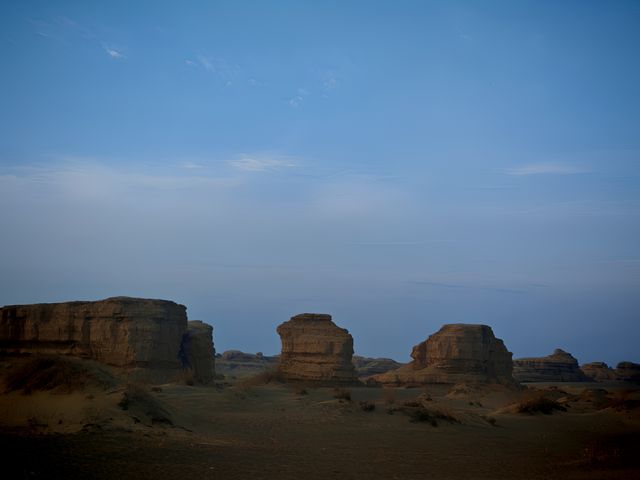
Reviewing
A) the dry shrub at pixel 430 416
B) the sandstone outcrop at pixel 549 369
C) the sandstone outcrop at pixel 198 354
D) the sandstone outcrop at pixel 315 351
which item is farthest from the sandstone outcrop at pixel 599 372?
the dry shrub at pixel 430 416

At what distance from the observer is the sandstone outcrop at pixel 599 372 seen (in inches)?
3031

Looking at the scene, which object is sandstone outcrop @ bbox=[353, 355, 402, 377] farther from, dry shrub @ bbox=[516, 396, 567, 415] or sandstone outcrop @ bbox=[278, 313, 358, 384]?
dry shrub @ bbox=[516, 396, 567, 415]

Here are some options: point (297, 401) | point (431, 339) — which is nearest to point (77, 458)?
point (297, 401)

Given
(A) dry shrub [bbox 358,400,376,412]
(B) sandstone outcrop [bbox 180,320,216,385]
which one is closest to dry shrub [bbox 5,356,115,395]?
(A) dry shrub [bbox 358,400,376,412]

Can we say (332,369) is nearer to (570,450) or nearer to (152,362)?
(152,362)

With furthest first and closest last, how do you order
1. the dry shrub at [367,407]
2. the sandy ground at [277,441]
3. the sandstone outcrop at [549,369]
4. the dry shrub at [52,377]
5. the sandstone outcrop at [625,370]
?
the sandstone outcrop at [625,370] → the sandstone outcrop at [549,369] → the dry shrub at [367,407] → the dry shrub at [52,377] → the sandy ground at [277,441]

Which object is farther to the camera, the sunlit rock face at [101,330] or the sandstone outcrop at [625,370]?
the sandstone outcrop at [625,370]

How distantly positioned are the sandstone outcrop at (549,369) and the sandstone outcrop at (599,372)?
593 cm

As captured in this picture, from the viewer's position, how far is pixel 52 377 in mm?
16359

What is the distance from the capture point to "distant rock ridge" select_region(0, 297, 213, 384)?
31.2 meters

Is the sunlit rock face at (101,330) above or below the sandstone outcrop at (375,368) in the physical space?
above

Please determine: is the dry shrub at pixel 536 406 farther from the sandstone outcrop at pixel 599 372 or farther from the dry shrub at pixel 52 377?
the sandstone outcrop at pixel 599 372

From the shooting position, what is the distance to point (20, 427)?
12.9 meters

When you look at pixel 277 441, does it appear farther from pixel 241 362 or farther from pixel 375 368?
pixel 241 362
